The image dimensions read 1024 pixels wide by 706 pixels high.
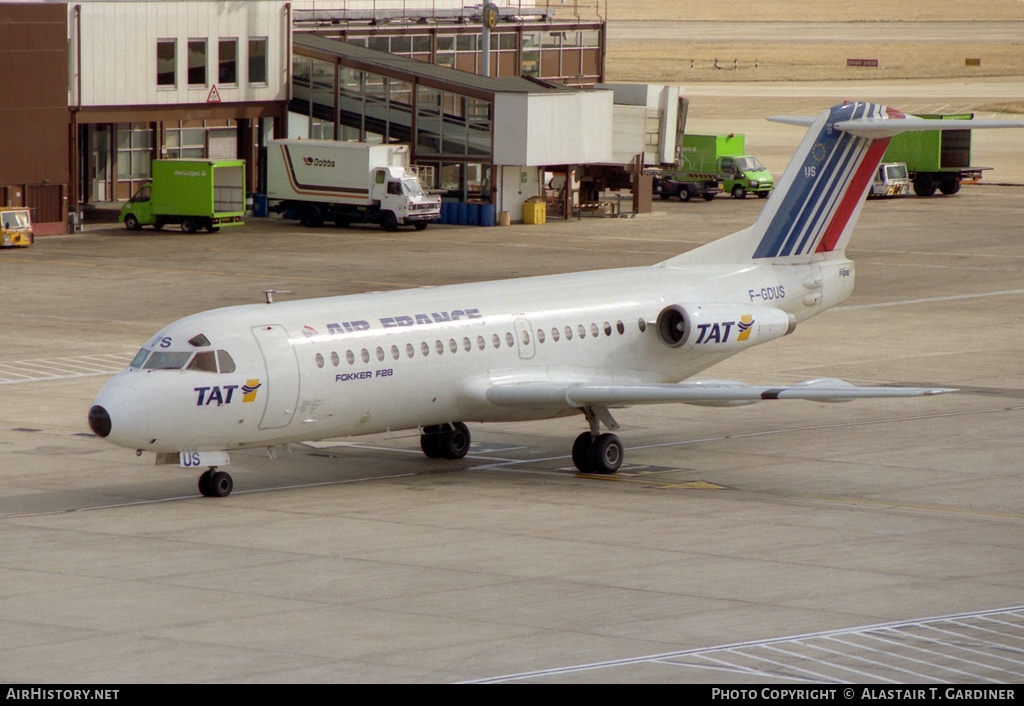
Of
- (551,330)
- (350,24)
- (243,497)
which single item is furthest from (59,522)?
(350,24)

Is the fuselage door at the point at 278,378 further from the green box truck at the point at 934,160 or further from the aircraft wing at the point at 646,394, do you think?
the green box truck at the point at 934,160

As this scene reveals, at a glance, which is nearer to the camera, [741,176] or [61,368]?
[61,368]

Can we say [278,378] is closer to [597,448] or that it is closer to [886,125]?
[597,448]

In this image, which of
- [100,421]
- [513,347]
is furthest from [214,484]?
[513,347]

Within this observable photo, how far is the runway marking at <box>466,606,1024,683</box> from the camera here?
16672mm

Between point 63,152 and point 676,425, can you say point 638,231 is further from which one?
point 676,425

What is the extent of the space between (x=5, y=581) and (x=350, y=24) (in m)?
70.3

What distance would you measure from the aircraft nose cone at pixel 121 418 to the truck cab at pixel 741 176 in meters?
70.9

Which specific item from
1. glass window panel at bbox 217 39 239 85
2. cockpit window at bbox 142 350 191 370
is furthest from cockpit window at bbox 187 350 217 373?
glass window panel at bbox 217 39 239 85

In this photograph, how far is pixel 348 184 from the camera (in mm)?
75125

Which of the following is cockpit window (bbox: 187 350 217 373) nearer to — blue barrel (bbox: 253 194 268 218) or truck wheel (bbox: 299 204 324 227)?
truck wheel (bbox: 299 204 324 227)

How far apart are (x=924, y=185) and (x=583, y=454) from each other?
70.5m

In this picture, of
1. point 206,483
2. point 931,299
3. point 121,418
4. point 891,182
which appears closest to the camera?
point 121,418

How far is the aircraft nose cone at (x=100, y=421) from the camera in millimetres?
25062
